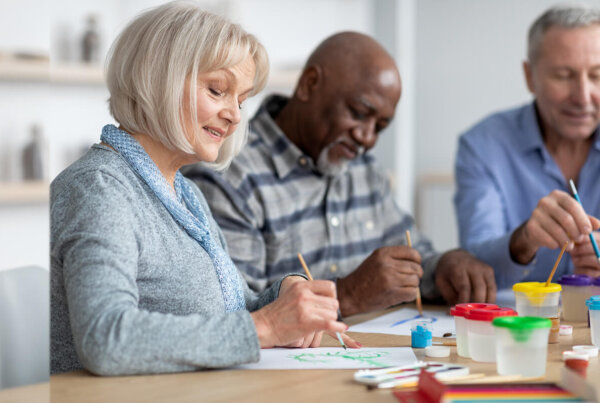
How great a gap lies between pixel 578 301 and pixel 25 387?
3.58 feet

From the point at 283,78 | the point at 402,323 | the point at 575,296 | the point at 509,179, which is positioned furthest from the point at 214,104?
the point at 283,78

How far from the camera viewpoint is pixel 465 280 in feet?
5.66

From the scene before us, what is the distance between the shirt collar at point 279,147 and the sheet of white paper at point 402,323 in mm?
527

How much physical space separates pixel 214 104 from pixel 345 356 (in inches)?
19.0

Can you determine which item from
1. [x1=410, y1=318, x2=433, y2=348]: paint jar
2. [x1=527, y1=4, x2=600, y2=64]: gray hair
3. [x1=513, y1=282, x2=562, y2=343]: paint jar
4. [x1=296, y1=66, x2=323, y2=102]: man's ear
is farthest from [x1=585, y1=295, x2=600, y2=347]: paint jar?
[x1=527, y1=4, x2=600, y2=64]: gray hair

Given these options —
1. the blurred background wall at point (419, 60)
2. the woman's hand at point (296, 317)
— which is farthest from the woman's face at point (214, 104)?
the blurred background wall at point (419, 60)

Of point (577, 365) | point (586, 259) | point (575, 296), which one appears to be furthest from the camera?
point (586, 259)

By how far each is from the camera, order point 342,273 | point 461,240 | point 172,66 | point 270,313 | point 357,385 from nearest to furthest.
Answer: point 357,385, point 270,313, point 172,66, point 342,273, point 461,240

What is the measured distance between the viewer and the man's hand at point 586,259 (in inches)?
67.4

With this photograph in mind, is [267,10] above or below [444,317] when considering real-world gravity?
above

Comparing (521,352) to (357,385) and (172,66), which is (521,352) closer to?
(357,385)

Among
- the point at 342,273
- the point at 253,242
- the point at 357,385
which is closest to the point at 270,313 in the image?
the point at 357,385

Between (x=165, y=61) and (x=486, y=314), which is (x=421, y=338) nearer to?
(x=486, y=314)

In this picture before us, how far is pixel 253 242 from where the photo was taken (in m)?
1.86
